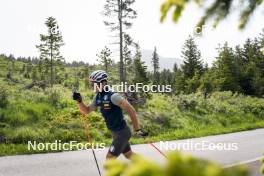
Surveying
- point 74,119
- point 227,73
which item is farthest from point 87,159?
point 227,73

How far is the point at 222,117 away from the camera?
998 inches

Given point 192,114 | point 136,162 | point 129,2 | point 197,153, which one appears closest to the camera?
point 136,162

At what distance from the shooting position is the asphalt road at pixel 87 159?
952cm

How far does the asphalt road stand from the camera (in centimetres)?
952

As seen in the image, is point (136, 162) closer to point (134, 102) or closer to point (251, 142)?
point (251, 142)

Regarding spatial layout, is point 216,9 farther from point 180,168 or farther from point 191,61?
point 191,61

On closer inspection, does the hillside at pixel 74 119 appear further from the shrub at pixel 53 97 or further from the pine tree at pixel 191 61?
the pine tree at pixel 191 61

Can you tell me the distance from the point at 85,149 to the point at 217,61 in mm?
59797

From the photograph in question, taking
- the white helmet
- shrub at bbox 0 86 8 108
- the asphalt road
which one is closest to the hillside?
shrub at bbox 0 86 8 108

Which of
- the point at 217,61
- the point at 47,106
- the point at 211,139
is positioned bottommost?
the point at 211,139

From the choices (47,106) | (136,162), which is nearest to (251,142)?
(47,106)

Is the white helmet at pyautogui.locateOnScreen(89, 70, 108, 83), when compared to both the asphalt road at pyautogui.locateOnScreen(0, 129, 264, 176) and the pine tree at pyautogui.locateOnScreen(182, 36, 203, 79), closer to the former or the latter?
the asphalt road at pyautogui.locateOnScreen(0, 129, 264, 176)

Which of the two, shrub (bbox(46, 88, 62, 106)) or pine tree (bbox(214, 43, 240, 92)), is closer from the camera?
shrub (bbox(46, 88, 62, 106))

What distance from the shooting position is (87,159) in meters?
11.1
